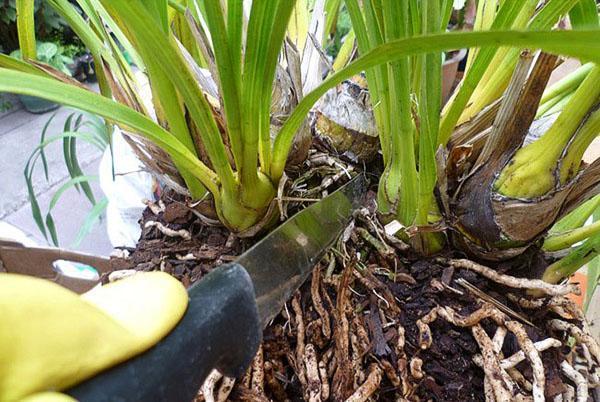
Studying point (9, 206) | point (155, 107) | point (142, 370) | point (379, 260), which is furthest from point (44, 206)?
point (142, 370)

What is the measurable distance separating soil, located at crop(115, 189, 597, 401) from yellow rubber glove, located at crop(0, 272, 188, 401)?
0.17 m

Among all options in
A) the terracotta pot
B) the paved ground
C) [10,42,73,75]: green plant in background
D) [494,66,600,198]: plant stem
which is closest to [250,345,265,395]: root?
[494,66,600,198]: plant stem

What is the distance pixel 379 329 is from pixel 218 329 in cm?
19

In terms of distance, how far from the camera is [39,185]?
1.42 meters

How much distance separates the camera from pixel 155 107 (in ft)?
1.36

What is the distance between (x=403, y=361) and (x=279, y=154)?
0.62 feet

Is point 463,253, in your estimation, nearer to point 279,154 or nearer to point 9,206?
point 279,154

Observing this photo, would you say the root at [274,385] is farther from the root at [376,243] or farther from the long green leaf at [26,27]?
the long green leaf at [26,27]

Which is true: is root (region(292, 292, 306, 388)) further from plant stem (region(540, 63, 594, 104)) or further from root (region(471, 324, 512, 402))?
plant stem (region(540, 63, 594, 104))

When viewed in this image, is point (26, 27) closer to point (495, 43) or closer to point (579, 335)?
point (495, 43)

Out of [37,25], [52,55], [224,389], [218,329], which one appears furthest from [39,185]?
[218,329]

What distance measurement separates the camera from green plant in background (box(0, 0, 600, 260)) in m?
0.26

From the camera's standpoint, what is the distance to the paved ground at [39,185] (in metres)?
1.30

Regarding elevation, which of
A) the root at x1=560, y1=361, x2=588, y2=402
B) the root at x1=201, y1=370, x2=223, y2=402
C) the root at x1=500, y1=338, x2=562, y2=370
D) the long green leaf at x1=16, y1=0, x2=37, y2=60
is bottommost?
the root at x1=560, y1=361, x2=588, y2=402
